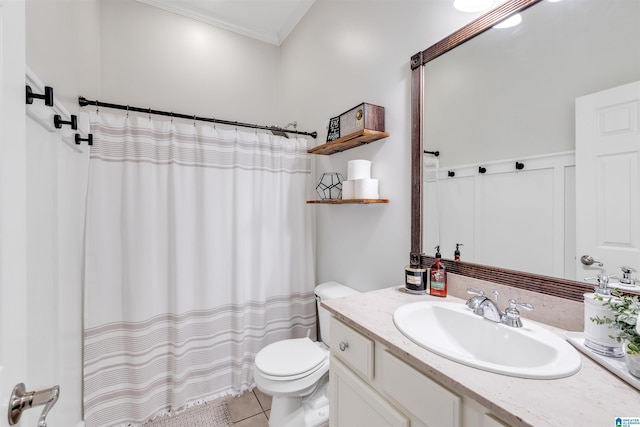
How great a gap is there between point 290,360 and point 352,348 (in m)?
0.68

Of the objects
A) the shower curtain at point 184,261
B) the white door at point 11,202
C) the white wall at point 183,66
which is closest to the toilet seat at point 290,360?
the shower curtain at point 184,261

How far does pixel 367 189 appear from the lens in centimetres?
155

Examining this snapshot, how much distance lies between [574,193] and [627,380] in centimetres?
51

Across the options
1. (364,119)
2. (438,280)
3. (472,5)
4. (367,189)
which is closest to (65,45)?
(364,119)

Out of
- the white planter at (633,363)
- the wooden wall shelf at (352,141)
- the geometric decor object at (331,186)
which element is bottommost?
the white planter at (633,363)

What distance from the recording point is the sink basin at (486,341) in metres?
0.67

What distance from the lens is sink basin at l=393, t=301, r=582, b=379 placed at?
0.67m

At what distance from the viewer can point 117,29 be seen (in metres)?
2.12

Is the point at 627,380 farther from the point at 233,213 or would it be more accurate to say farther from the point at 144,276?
the point at 144,276

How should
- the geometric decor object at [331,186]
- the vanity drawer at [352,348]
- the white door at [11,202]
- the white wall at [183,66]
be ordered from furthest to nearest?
the white wall at [183,66], the geometric decor object at [331,186], the vanity drawer at [352,348], the white door at [11,202]

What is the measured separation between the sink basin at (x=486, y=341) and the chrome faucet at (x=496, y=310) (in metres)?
0.02

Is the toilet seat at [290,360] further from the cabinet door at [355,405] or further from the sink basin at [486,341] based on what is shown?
the sink basin at [486,341]

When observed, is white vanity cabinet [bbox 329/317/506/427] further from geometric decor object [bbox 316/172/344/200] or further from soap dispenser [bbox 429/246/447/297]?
geometric decor object [bbox 316/172/344/200]

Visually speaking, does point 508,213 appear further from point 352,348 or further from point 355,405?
point 355,405
